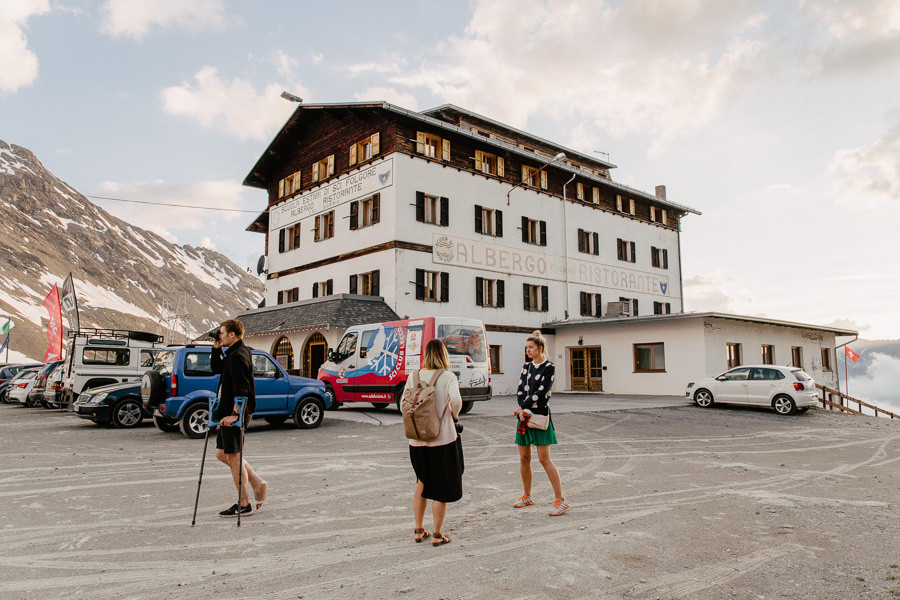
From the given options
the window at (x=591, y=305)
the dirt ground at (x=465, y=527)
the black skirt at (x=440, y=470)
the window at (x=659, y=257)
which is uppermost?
the window at (x=659, y=257)

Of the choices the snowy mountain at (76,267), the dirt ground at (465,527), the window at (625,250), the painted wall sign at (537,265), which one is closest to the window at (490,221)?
the painted wall sign at (537,265)

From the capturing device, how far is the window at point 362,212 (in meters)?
26.4

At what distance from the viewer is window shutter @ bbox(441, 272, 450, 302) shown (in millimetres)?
26359

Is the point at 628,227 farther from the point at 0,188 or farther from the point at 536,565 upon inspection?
the point at 0,188

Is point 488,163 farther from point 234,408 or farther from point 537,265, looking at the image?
point 234,408

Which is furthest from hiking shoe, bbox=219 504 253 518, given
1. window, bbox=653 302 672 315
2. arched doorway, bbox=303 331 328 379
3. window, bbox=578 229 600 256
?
window, bbox=653 302 672 315

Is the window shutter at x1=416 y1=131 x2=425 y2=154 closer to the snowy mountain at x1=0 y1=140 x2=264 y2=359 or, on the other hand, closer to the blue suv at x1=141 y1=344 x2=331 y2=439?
the blue suv at x1=141 y1=344 x2=331 y2=439

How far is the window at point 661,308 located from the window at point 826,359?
8393mm

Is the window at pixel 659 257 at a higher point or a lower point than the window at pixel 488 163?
lower

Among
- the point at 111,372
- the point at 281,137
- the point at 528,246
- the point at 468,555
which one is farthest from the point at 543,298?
the point at 468,555

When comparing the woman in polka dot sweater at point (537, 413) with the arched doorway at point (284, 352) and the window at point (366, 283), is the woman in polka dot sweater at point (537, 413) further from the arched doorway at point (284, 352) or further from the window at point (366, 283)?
the arched doorway at point (284, 352)

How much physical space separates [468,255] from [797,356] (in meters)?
16.8

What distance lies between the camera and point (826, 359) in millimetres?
31891

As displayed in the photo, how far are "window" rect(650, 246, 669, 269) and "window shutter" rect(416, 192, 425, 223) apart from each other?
673 inches
